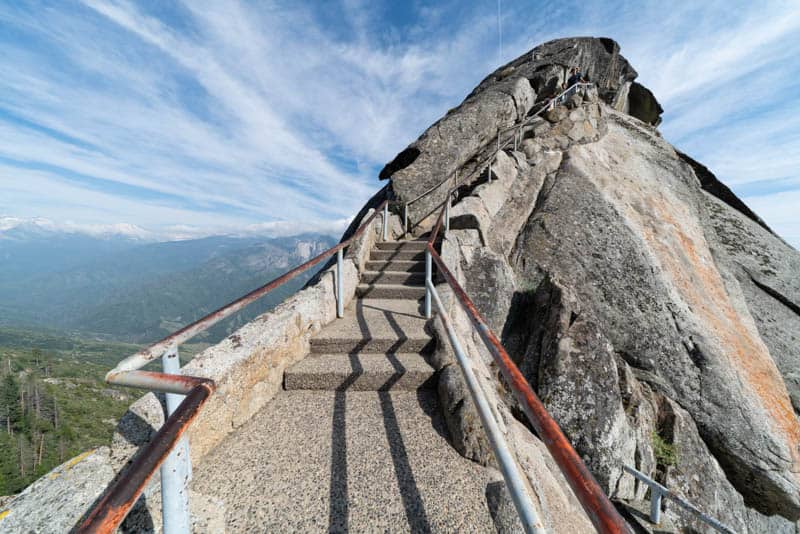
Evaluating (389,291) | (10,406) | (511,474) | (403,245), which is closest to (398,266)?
(389,291)

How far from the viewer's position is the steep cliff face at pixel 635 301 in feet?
17.5

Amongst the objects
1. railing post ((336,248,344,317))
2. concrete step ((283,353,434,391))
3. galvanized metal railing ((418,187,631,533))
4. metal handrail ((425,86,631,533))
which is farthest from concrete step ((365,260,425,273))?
metal handrail ((425,86,631,533))

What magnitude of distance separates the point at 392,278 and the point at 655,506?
5.63m

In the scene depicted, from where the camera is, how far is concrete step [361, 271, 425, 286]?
614 centimetres

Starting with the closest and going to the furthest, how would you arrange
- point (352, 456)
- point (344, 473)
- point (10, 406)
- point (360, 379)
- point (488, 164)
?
1. point (344, 473)
2. point (352, 456)
3. point (360, 379)
4. point (488, 164)
5. point (10, 406)

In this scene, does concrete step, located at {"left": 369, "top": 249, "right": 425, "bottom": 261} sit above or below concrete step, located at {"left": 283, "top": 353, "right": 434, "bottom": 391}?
above

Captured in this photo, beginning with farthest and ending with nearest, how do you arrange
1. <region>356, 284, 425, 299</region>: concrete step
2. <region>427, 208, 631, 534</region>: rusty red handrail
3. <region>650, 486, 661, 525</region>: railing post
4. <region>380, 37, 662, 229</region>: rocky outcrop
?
<region>380, 37, 662, 229</region>: rocky outcrop, <region>356, 284, 425, 299</region>: concrete step, <region>650, 486, 661, 525</region>: railing post, <region>427, 208, 631, 534</region>: rusty red handrail

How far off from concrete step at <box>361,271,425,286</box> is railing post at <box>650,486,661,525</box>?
16.3ft

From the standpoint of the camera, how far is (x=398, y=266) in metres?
6.57

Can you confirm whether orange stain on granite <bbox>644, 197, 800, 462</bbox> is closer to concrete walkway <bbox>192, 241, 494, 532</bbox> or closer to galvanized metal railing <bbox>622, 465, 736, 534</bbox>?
galvanized metal railing <bbox>622, 465, 736, 534</bbox>

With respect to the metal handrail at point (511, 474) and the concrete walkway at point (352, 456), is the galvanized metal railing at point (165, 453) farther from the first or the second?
the metal handrail at point (511, 474)

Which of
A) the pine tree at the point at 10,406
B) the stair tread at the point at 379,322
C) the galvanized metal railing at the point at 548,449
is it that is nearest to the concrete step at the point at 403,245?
the stair tread at the point at 379,322

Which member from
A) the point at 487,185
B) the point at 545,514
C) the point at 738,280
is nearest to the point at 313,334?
the point at 545,514

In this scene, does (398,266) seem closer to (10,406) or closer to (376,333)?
(376,333)
